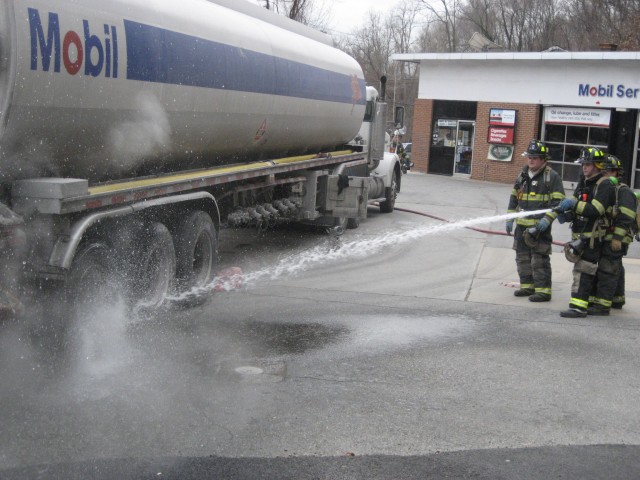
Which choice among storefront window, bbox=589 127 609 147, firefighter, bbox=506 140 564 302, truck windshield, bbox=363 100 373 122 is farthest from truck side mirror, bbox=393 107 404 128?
storefront window, bbox=589 127 609 147

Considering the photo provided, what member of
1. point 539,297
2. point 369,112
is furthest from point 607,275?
point 369,112

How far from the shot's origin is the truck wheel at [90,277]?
19.1 ft

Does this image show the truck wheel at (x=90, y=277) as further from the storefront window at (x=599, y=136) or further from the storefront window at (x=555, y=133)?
the storefront window at (x=555, y=133)

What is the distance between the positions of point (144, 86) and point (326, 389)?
3.05m

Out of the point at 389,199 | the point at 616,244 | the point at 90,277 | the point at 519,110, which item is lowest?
the point at 389,199

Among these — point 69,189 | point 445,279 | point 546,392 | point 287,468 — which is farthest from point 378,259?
point 287,468

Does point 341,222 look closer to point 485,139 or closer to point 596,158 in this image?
point 596,158

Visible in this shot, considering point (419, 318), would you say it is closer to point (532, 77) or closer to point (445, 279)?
point (445, 279)

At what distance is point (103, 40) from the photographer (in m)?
6.08

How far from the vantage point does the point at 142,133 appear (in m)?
6.95

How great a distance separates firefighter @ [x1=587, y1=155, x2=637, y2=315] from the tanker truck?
4085 millimetres

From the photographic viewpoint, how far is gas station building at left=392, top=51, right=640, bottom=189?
76.9 ft

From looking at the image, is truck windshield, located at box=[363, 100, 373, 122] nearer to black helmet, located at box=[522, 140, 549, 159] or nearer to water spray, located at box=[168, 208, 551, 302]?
water spray, located at box=[168, 208, 551, 302]

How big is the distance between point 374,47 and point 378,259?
5720 centimetres
